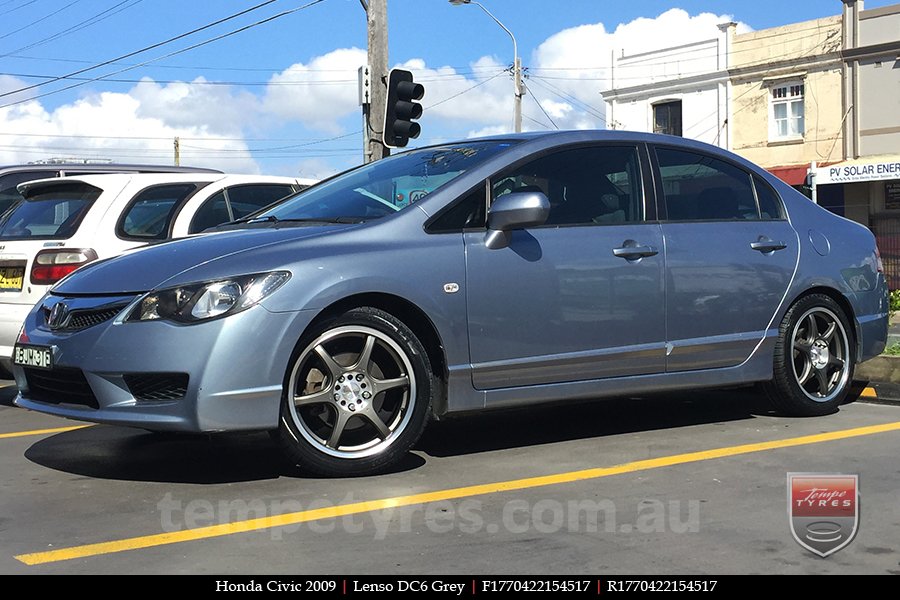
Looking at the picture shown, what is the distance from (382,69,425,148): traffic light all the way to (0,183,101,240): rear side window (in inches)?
202

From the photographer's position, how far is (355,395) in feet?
16.4

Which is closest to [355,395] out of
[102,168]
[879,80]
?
[102,168]

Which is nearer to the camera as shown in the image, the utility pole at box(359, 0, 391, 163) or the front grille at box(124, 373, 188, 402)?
the front grille at box(124, 373, 188, 402)

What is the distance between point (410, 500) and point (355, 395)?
24.6 inches

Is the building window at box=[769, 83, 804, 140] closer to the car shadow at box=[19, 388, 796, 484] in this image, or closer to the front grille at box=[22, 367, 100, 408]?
the car shadow at box=[19, 388, 796, 484]

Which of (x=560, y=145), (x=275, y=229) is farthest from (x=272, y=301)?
(x=560, y=145)

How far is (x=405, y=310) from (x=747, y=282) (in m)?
2.15

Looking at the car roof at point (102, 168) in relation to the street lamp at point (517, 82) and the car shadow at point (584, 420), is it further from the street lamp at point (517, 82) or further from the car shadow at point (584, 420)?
the street lamp at point (517, 82)

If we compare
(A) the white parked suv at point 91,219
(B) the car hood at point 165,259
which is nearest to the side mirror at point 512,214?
(B) the car hood at point 165,259

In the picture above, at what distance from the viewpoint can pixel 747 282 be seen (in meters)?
6.28

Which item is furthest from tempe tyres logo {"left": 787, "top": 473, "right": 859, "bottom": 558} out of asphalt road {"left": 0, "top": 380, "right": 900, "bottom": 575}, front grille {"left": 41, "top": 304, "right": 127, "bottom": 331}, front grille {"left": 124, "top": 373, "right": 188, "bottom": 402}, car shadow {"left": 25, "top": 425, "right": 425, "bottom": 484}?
front grille {"left": 41, "top": 304, "right": 127, "bottom": 331}

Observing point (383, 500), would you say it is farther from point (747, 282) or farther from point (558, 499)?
point (747, 282)

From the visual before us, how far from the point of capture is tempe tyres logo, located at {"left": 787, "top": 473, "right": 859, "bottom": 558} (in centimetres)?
387

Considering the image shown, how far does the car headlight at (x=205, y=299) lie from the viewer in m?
4.72
